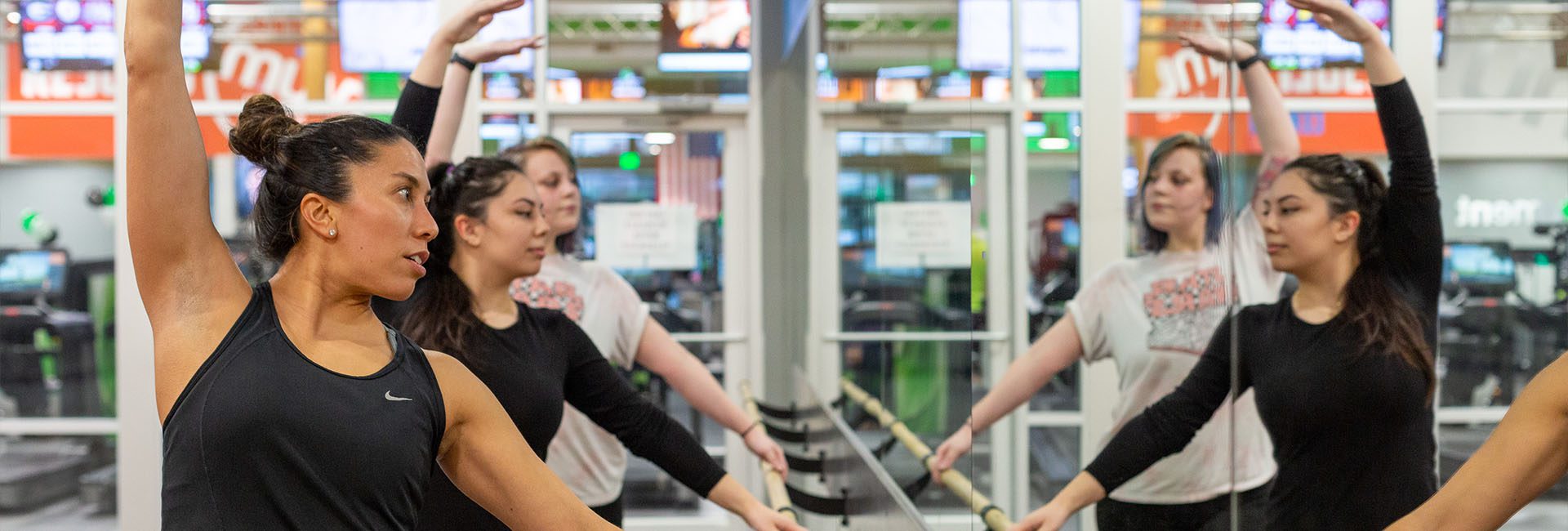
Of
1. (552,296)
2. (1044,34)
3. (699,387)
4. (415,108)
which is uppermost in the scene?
(1044,34)

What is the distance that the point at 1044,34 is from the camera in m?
2.21

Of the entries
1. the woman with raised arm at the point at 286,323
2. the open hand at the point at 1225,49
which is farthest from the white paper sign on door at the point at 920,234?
the woman with raised arm at the point at 286,323

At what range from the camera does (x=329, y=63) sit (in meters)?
4.95

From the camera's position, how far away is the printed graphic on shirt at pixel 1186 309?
6.60ft

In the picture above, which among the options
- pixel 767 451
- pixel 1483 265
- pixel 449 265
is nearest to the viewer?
pixel 449 265

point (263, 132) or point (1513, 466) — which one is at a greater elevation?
point (263, 132)

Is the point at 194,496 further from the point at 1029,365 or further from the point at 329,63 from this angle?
the point at 329,63

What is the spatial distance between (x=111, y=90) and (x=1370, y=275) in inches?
192

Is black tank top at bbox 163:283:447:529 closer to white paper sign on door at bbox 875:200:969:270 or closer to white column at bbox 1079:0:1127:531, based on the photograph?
white column at bbox 1079:0:1127:531

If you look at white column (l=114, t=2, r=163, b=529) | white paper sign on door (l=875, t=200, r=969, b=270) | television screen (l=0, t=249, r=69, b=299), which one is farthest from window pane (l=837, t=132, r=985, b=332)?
television screen (l=0, t=249, r=69, b=299)

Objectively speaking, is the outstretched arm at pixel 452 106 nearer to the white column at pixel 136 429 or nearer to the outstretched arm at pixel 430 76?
the outstretched arm at pixel 430 76

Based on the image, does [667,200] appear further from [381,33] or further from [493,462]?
A: [493,462]

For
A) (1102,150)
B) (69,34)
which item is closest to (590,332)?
(1102,150)

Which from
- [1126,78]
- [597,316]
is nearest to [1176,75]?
[1126,78]
